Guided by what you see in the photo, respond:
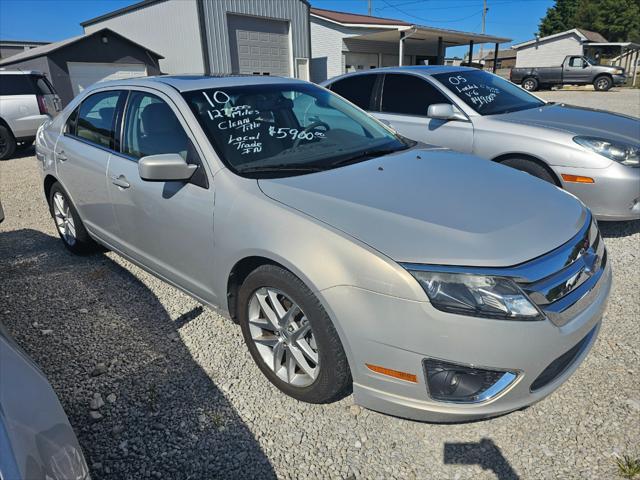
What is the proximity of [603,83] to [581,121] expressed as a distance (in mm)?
26970

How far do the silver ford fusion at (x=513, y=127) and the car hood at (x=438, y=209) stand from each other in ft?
5.40

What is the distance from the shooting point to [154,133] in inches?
121

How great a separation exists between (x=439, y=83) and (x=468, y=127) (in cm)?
72

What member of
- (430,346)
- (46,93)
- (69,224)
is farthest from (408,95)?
(46,93)

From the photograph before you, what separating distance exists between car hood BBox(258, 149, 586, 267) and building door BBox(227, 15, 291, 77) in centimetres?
1841

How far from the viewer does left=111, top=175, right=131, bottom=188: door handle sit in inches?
124

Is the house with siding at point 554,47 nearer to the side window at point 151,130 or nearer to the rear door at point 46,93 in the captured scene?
the rear door at point 46,93

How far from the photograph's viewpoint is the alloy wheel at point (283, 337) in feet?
7.46

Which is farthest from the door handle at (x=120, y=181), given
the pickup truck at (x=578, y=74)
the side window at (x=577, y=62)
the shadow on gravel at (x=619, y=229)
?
the side window at (x=577, y=62)

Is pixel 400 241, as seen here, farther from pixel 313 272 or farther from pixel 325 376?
pixel 325 376

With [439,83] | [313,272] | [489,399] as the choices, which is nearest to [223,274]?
[313,272]

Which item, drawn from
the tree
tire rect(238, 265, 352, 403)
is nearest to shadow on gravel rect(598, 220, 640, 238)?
tire rect(238, 265, 352, 403)

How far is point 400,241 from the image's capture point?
6.35ft

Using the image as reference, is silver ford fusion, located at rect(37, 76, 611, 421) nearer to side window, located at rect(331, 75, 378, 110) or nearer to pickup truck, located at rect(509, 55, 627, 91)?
side window, located at rect(331, 75, 378, 110)
